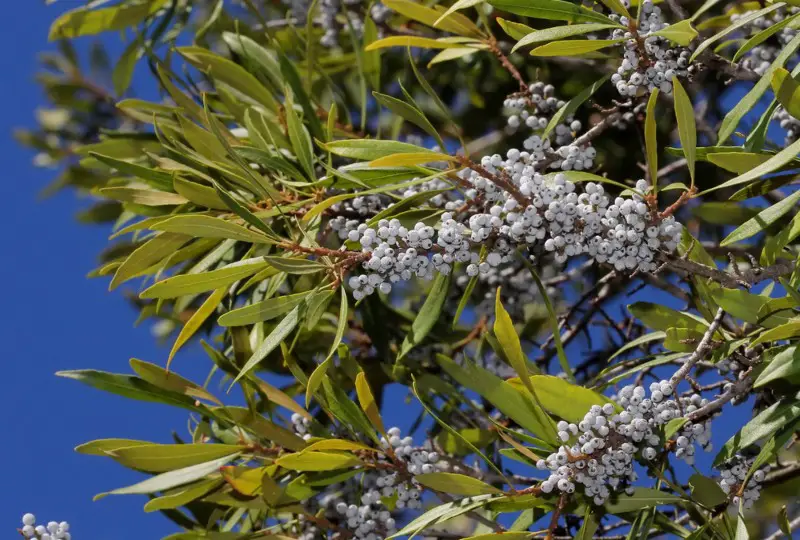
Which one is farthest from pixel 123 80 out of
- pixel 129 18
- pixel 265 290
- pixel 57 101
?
pixel 57 101

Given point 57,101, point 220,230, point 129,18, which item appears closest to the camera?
point 220,230

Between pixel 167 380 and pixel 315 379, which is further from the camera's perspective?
pixel 167 380

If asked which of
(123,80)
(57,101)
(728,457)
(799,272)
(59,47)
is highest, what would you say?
(59,47)

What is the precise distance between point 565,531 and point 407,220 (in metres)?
0.62

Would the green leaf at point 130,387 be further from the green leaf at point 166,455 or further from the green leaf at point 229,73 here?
the green leaf at point 229,73

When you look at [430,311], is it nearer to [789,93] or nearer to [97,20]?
[789,93]

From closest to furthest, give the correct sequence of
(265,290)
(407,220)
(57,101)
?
(407,220) → (265,290) → (57,101)

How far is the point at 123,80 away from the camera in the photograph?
92.9 inches

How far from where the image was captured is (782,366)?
1330 mm

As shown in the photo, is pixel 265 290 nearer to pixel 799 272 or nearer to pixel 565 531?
pixel 565 531

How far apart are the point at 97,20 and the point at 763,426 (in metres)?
1.71

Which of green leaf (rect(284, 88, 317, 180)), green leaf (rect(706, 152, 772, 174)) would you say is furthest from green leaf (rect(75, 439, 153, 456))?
green leaf (rect(706, 152, 772, 174))

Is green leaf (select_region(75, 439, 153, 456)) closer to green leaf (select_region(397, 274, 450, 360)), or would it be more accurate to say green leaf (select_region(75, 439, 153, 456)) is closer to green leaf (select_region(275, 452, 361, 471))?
green leaf (select_region(275, 452, 361, 471))

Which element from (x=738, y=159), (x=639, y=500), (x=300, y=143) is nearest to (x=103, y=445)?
(x=300, y=143)
